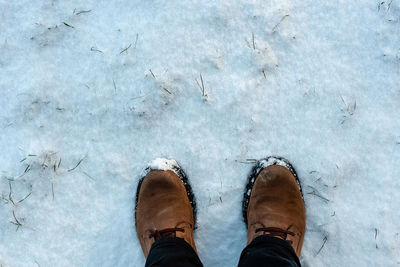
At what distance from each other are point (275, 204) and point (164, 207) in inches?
21.6

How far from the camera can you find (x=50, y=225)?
5.51 ft

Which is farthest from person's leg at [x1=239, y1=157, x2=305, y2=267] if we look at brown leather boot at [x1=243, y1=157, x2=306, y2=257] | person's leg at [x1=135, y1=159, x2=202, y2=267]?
person's leg at [x1=135, y1=159, x2=202, y2=267]

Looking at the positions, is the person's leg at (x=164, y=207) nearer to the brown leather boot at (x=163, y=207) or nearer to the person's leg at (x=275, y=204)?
the brown leather boot at (x=163, y=207)

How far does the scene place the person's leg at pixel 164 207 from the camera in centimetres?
163

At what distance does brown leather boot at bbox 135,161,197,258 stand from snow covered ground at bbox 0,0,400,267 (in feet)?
0.19

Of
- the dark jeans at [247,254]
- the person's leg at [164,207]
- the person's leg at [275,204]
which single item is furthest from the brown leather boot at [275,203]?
the person's leg at [164,207]

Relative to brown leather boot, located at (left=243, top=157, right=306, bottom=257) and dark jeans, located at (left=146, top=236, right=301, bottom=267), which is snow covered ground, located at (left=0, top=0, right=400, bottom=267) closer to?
brown leather boot, located at (left=243, top=157, right=306, bottom=257)

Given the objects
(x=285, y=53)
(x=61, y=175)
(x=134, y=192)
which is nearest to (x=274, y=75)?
(x=285, y=53)

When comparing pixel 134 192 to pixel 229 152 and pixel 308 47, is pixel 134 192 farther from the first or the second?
pixel 308 47

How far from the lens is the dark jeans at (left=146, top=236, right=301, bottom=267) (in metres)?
1.40

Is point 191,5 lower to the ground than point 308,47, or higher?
higher

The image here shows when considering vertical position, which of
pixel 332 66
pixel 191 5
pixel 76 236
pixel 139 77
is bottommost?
pixel 76 236

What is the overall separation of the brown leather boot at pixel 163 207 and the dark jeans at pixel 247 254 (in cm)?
9

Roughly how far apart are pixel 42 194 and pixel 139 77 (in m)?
0.75
